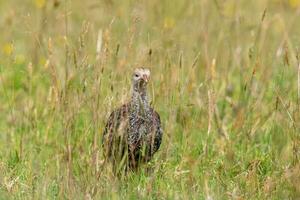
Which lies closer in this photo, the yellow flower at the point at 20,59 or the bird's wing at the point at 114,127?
the bird's wing at the point at 114,127

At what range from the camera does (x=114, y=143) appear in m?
6.05

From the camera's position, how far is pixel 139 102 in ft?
21.1

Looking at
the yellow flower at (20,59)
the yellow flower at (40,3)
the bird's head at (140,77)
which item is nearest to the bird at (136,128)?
the bird's head at (140,77)

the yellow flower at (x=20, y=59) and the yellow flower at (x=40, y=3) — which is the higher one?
the yellow flower at (x=40, y=3)

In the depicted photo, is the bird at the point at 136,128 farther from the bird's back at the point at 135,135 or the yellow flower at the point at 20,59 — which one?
the yellow flower at the point at 20,59

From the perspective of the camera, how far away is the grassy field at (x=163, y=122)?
18.7 feet

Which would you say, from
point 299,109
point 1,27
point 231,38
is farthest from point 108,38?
point 1,27

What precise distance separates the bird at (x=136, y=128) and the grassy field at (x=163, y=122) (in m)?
0.07

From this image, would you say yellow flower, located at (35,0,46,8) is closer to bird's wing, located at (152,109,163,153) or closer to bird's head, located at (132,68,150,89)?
bird's head, located at (132,68,150,89)

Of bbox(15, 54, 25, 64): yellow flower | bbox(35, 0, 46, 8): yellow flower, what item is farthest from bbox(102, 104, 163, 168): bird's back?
bbox(35, 0, 46, 8): yellow flower

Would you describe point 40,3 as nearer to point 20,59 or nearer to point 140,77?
point 20,59

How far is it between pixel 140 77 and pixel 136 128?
Result: 34cm

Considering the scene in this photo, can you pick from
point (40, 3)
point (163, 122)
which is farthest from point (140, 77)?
point (40, 3)

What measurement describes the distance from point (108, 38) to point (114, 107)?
799 millimetres
